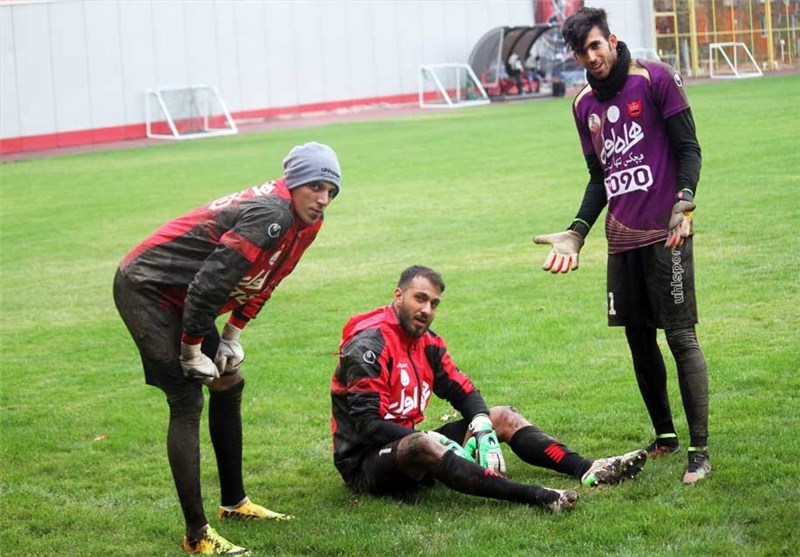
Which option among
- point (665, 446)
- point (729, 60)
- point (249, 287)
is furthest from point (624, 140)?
point (729, 60)

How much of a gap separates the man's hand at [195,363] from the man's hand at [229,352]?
27cm

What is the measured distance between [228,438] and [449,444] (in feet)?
3.59

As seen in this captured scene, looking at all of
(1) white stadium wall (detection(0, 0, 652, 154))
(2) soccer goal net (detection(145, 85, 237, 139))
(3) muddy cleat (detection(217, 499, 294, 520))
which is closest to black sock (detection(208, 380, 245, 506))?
(3) muddy cleat (detection(217, 499, 294, 520))

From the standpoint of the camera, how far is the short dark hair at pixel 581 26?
21.0 feet

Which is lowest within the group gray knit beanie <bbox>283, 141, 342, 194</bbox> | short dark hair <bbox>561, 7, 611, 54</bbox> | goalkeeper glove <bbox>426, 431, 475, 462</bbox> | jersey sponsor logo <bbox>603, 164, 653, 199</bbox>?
goalkeeper glove <bbox>426, 431, 475, 462</bbox>

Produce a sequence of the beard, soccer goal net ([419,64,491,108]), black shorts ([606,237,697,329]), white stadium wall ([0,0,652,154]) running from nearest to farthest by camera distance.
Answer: black shorts ([606,237,697,329]) → the beard → white stadium wall ([0,0,652,154]) → soccer goal net ([419,64,491,108])

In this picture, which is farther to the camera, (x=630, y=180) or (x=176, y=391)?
(x=630, y=180)

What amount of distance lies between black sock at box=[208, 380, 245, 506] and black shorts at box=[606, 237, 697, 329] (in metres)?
1.98

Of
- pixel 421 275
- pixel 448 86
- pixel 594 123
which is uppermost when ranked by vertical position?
pixel 448 86

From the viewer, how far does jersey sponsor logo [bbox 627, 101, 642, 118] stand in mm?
6510

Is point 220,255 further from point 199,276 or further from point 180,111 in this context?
point 180,111

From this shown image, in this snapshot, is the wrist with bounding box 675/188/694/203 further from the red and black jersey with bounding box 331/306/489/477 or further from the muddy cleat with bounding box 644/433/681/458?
the red and black jersey with bounding box 331/306/489/477

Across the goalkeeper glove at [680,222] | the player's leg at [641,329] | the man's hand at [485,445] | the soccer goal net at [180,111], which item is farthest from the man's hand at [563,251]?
the soccer goal net at [180,111]

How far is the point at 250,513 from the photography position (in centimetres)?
647
